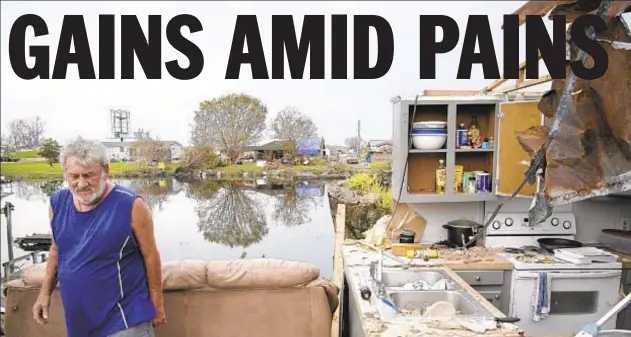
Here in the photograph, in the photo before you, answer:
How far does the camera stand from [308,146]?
2711mm

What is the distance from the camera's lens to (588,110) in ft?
3.32

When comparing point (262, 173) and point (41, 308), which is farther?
point (262, 173)

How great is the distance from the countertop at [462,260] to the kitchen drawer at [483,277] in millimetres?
23

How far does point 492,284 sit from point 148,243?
5.85ft

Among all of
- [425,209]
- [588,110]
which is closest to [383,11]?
[588,110]

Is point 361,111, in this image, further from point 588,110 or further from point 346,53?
point 588,110

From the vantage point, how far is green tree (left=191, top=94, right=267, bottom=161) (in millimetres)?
2625

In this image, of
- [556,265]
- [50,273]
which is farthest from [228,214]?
[556,265]

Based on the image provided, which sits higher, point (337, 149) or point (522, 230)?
point (337, 149)

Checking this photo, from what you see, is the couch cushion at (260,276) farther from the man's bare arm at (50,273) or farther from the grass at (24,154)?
the grass at (24,154)

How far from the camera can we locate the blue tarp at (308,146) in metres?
2.69

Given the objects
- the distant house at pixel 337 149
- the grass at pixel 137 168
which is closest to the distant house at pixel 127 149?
the grass at pixel 137 168

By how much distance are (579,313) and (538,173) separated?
1.45m

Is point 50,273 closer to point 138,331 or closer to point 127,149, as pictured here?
point 138,331
